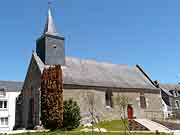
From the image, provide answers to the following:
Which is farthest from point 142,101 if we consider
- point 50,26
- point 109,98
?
point 50,26

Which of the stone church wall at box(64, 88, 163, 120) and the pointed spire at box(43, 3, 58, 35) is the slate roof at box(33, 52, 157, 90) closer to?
the stone church wall at box(64, 88, 163, 120)

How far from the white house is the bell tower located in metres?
14.0

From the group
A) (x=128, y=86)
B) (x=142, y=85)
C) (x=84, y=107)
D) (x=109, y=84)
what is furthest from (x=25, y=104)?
(x=142, y=85)

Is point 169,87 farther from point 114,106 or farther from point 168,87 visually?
point 114,106

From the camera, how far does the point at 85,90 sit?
31016mm

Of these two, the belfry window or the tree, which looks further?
the belfry window

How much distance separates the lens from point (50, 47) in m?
32.5

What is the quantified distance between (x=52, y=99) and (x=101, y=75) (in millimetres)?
13709

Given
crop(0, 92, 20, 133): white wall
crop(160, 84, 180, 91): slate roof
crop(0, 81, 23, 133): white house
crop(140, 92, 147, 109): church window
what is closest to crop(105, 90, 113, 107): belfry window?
crop(140, 92, 147, 109): church window

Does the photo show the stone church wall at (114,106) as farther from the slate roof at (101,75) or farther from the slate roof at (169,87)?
the slate roof at (169,87)

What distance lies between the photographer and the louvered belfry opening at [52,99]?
21250 millimetres

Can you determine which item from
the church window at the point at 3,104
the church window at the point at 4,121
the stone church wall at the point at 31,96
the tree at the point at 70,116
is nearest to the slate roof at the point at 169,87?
the church window at the point at 3,104

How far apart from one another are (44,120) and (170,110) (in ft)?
133

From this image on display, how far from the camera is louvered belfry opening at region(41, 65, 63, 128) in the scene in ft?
69.7
